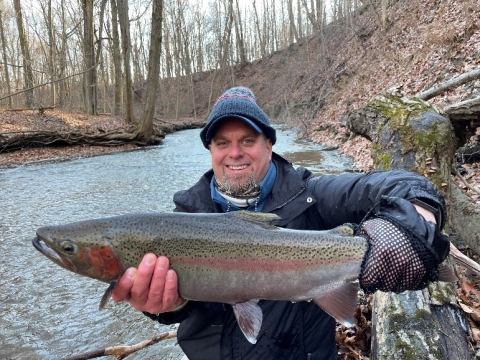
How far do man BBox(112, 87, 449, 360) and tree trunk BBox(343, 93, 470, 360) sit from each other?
1.40 ft

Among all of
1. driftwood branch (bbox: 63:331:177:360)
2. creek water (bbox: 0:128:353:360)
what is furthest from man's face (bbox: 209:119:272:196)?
creek water (bbox: 0:128:353:360)

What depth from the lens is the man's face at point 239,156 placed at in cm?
284

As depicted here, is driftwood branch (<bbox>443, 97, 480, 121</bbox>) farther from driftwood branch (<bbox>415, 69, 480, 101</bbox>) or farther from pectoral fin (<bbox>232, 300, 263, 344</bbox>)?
pectoral fin (<bbox>232, 300, 263, 344</bbox>)

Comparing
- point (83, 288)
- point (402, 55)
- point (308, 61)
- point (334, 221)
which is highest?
point (308, 61)

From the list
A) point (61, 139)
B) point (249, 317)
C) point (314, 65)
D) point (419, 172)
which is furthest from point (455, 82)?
point (314, 65)

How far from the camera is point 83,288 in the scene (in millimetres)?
5395

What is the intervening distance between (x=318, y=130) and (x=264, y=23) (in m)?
41.0

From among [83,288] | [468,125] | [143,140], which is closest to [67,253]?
[83,288]

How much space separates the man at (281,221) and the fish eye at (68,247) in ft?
1.01

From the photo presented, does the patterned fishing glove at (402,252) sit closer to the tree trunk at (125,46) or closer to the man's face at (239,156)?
the man's face at (239,156)

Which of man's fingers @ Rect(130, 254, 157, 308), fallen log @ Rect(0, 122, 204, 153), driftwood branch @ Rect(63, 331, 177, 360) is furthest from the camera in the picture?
fallen log @ Rect(0, 122, 204, 153)

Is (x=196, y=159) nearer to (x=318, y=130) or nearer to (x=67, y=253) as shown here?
(x=318, y=130)

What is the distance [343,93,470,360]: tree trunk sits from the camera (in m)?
2.43

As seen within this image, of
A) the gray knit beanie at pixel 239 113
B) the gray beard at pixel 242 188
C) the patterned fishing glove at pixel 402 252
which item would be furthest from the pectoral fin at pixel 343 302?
the gray knit beanie at pixel 239 113
